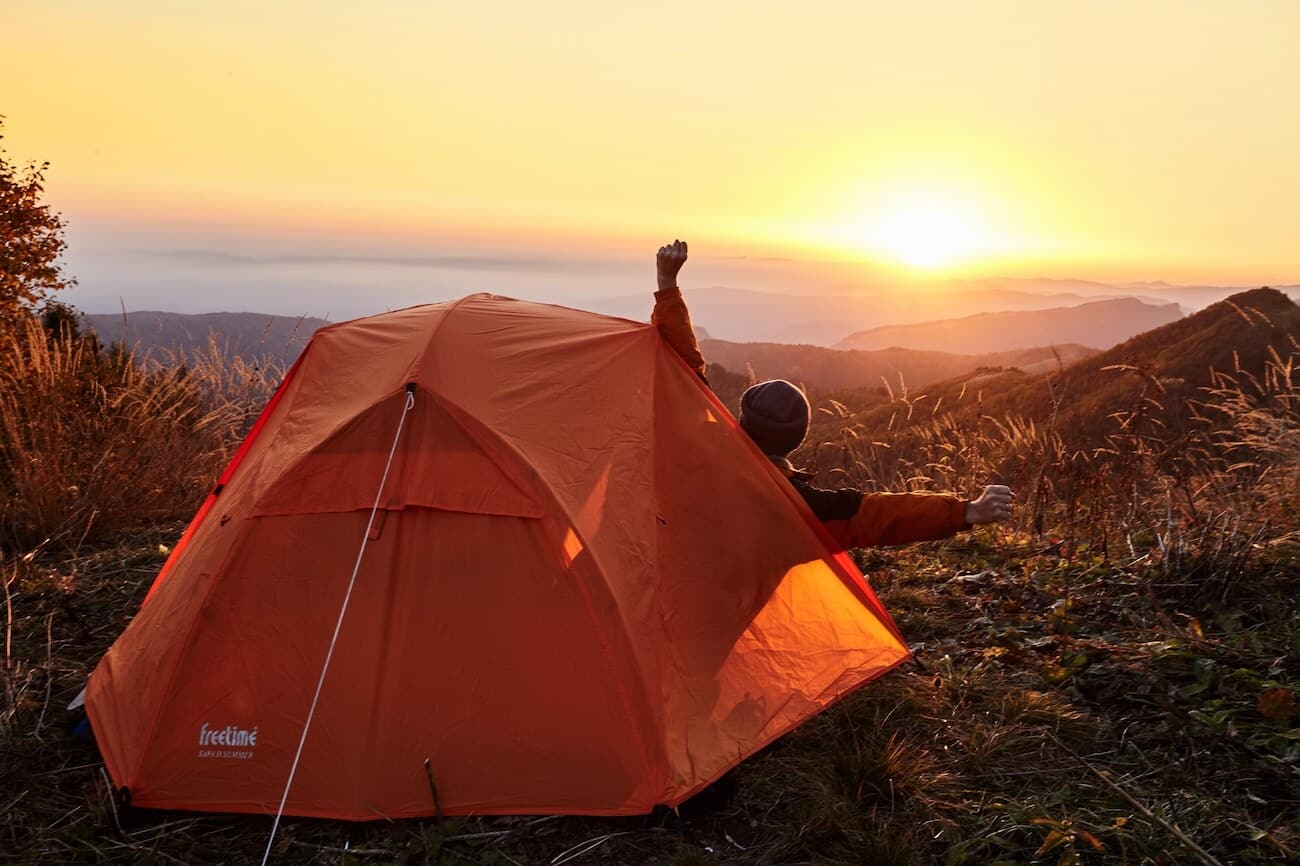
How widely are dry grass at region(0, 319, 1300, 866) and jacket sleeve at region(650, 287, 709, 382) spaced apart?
1.91 metres

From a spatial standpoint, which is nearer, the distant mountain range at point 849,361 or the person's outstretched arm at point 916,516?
the person's outstretched arm at point 916,516

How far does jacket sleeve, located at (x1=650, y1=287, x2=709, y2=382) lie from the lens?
4.04 m

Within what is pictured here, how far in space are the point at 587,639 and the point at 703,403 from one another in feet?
4.56

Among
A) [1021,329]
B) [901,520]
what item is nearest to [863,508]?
[901,520]

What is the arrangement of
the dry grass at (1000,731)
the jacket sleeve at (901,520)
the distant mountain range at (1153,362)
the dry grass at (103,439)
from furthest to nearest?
the distant mountain range at (1153,362), the dry grass at (103,439), the jacket sleeve at (901,520), the dry grass at (1000,731)

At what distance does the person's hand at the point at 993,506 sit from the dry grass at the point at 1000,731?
83 centimetres

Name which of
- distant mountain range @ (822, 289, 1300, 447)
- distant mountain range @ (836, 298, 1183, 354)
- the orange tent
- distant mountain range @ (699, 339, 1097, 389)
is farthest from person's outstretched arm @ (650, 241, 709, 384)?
distant mountain range @ (836, 298, 1183, 354)

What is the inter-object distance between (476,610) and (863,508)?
193 centimetres

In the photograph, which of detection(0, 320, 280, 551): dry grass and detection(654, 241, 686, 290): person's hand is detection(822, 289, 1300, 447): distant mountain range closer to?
detection(0, 320, 280, 551): dry grass

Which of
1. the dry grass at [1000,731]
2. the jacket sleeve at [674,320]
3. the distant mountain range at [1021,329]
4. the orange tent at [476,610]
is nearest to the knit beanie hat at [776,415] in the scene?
the orange tent at [476,610]

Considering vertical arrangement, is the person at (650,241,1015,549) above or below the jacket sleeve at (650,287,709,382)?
below

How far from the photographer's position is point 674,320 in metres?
4.06

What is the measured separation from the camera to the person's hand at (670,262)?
157 inches

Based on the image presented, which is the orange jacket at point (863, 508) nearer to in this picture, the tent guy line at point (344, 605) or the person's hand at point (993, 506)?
the person's hand at point (993, 506)
